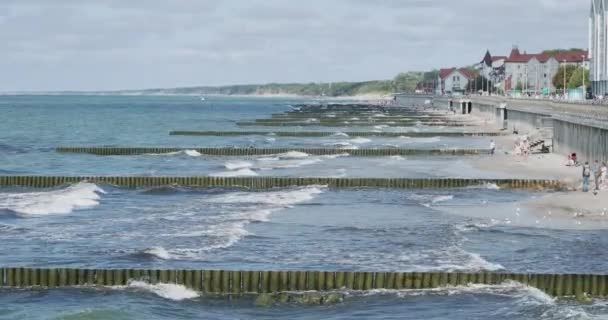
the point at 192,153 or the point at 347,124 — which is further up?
the point at 347,124

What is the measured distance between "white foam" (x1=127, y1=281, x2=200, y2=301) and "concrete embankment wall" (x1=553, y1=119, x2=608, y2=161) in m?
31.2

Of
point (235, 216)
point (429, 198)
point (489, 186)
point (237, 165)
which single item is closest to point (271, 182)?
point (429, 198)

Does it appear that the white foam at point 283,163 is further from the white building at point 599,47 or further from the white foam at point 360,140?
the white building at point 599,47

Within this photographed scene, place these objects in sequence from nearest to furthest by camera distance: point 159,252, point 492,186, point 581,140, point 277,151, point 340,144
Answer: point 159,252 → point 492,186 → point 581,140 → point 277,151 → point 340,144

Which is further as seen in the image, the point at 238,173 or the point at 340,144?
the point at 340,144

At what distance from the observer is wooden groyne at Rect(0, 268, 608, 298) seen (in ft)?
86.8

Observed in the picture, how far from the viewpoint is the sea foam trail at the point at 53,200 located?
44375mm

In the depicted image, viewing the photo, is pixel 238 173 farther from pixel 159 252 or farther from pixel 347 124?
pixel 347 124

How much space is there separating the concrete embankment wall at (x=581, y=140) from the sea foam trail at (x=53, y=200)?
915 inches

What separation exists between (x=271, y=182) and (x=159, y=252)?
845 inches

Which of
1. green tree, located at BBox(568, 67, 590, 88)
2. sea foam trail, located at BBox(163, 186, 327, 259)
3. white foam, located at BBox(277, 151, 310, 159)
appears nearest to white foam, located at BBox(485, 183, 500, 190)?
sea foam trail, located at BBox(163, 186, 327, 259)

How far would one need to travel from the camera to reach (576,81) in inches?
7451

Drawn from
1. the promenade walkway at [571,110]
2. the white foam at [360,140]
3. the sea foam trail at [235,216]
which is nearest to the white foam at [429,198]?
the sea foam trail at [235,216]

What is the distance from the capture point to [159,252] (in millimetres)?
32438
